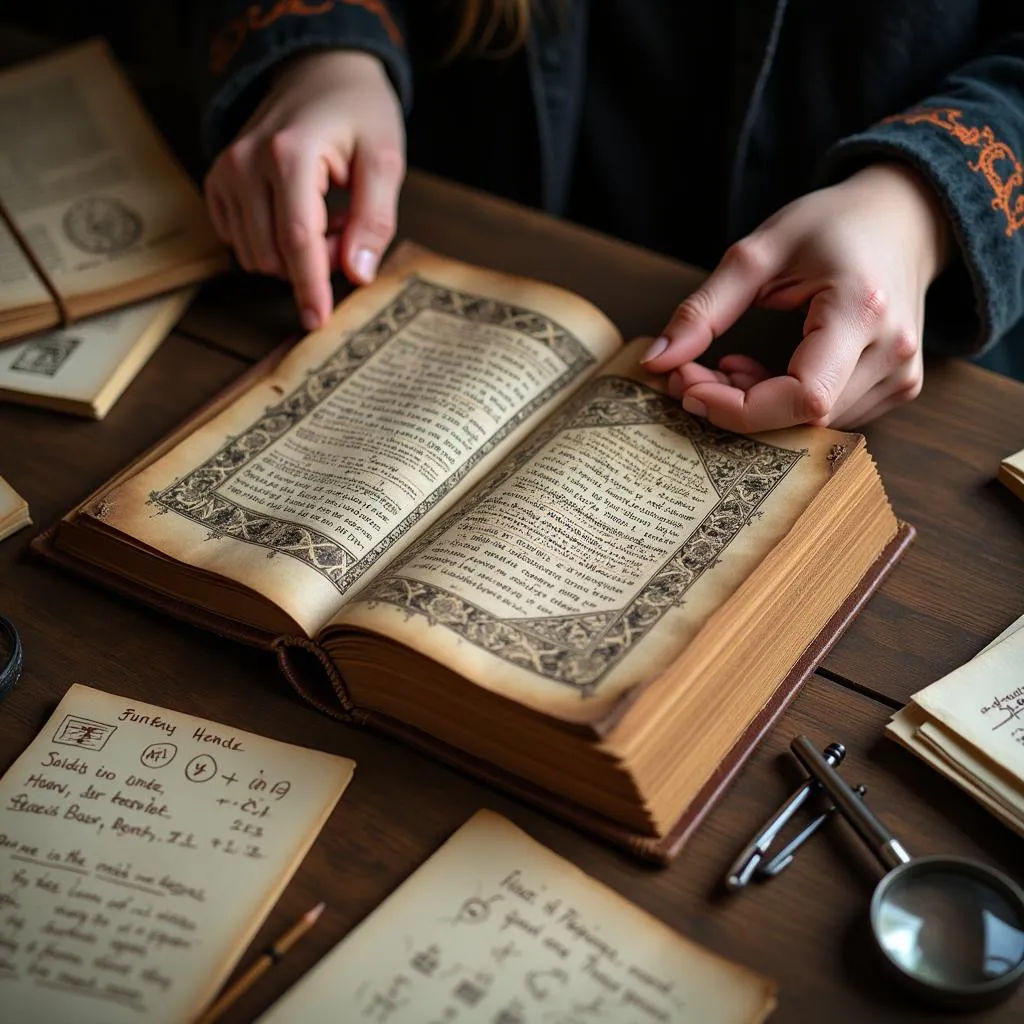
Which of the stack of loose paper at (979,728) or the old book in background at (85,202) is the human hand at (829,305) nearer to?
the stack of loose paper at (979,728)

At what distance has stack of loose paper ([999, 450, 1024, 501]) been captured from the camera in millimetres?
967

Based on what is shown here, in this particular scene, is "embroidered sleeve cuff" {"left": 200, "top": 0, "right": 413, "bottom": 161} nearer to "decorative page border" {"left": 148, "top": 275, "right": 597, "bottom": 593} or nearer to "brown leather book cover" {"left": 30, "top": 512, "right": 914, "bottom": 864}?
"decorative page border" {"left": 148, "top": 275, "right": 597, "bottom": 593}

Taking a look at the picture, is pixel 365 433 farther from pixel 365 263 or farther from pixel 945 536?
pixel 945 536

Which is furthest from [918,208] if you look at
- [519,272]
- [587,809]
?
[587,809]

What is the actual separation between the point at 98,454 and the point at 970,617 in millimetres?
781

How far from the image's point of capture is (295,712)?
2.77 ft

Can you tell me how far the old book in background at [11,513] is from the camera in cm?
98

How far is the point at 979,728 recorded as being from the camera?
0.78m

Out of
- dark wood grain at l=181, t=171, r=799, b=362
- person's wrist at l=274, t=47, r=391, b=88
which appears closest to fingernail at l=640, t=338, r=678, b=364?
dark wood grain at l=181, t=171, r=799, b=362

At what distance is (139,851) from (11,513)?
36 centimetres

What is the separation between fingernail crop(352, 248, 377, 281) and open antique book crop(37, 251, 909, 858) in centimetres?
10

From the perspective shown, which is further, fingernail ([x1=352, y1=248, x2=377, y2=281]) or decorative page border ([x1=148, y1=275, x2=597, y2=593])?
fingernail ([x1=352, y1=248, x2=377, y2=281])

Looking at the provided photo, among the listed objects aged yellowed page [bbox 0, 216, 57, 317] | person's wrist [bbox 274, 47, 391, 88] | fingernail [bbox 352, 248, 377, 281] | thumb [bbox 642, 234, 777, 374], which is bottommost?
aged yellowed page [bbox 0, 216, 57, 317]

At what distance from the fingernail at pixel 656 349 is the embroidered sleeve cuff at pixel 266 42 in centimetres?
54
